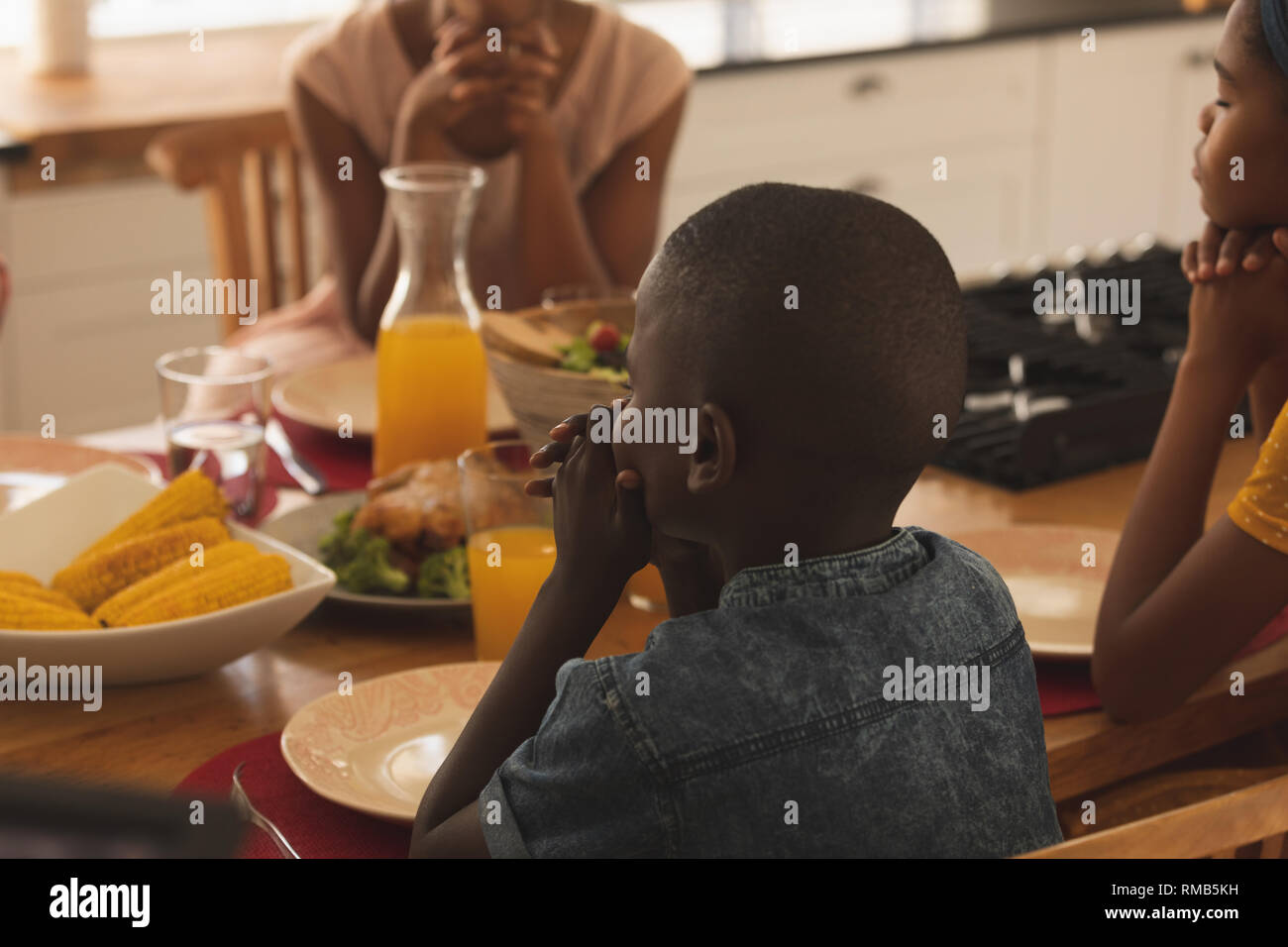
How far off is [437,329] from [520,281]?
1.99 feet

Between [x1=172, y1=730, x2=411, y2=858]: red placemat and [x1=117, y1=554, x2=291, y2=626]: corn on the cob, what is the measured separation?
0.36 ft

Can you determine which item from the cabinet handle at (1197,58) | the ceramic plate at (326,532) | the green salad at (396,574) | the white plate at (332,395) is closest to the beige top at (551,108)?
the white plate at (332,395)

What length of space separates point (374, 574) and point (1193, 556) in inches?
23.0

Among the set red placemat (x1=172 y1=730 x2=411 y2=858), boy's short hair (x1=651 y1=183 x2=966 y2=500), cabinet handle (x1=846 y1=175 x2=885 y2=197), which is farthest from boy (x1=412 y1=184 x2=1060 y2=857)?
cabinet handle (x1=846 y1=175 x2=885 y2=197)

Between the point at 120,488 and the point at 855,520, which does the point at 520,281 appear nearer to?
→ the point at 120,488

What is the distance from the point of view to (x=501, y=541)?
1064 millimetres

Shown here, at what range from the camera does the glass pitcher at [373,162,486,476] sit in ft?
4.44

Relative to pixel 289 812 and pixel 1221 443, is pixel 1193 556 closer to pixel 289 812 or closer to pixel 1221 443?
pixel 1221 443

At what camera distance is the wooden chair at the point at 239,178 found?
224 cm

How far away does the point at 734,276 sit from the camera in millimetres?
662

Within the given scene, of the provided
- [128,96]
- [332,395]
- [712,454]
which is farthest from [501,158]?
[128,96]

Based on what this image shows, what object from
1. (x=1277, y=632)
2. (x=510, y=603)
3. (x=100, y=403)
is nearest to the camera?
(x=510, y=603)

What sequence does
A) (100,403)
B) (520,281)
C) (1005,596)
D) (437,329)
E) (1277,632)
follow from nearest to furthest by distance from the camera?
(1005,596) < (1277,632) < (437,329) < (520,281) < (100,403)
